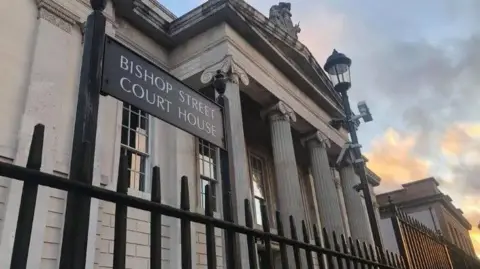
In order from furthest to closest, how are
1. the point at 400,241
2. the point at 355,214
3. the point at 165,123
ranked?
the point at 355,214 < the point at 165,123 < the point at 400,241

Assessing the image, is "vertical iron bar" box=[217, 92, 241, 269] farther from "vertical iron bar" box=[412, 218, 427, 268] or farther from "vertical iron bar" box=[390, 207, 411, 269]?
"vertical iron bar" box=[412, 218, 427, 268]

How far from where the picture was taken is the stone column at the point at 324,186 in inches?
517

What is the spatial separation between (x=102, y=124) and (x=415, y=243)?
6.62m

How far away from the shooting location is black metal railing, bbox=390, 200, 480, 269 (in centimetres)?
579

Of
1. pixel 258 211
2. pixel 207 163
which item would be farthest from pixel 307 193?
pixel 207 163

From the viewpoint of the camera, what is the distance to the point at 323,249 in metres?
3.08

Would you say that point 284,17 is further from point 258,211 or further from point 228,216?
point 228,216

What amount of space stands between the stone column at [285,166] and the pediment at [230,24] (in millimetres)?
1751

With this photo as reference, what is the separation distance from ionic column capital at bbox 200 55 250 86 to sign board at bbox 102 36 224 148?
7319 millimetres

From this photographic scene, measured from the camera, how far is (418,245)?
253 inches

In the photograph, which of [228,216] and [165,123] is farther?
[165,123]

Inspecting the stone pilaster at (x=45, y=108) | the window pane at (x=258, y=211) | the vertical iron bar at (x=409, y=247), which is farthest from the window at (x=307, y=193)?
the stone pilaster at (x=45, y=108)

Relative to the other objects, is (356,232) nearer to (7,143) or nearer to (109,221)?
(109,221)

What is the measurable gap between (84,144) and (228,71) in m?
8.69
